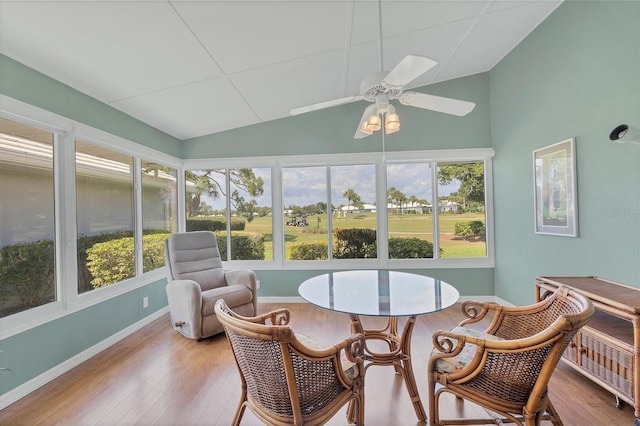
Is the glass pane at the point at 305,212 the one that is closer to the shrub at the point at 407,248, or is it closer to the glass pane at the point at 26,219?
the shrub at the point at 407,248

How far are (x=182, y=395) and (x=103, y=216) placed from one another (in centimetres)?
203

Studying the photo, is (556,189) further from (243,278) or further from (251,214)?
(251,214)

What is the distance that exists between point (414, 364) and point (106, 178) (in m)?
3.61

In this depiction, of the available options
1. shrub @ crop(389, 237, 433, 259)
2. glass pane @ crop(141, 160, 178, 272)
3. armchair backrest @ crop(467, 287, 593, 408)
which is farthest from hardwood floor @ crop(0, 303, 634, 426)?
shrub @ crop(389, 237, 433, 259)

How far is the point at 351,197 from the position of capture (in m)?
4.11

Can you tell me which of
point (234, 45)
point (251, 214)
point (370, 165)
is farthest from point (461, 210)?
point (234, 45)

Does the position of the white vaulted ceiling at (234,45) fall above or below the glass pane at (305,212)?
above

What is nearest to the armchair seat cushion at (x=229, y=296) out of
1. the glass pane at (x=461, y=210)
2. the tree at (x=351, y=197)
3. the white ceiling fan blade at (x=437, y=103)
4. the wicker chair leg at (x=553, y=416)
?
the tree at (x=351, y=197)

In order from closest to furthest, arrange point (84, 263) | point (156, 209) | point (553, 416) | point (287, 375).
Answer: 1. point (287, 375)
2. point (553, 416)
3. point (84, 263)
4. point (156, 209)

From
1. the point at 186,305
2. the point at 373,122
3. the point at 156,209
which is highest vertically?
the point at 373,122

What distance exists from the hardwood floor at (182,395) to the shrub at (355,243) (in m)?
1.57

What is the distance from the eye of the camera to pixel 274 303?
4.02 metres

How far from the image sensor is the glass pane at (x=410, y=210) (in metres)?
4.04

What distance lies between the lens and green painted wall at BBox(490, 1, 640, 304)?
6.75 feet
